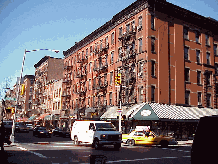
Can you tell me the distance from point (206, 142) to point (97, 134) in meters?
14.2

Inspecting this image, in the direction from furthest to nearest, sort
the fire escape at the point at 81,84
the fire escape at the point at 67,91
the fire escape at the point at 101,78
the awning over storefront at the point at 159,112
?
the fire escape at the point at 67,91
the fire escape at the point at 81,84
the fire escape at the point at 101,78
the awning over storefront at the point at 159,112

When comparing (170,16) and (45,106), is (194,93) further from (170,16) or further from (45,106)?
(45,106)

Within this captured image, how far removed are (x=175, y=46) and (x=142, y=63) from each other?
6.41 m

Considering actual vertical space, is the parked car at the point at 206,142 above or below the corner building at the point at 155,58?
below

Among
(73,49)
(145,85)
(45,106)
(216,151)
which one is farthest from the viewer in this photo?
(45,106)

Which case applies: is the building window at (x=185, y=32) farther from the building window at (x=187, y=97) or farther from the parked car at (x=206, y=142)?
the parked car at (x=206, y=142)

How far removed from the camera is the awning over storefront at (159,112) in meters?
30.2

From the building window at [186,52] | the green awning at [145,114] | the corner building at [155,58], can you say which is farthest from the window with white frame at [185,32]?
the green awning at [145,114]

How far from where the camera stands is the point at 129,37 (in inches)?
1431

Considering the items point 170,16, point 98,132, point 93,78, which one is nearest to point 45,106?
point 93,78

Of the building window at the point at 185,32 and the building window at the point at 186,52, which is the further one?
the building window at the point at 185,32

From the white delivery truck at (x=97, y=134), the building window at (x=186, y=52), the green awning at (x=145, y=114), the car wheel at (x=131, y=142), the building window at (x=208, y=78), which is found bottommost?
the car wheel at (x=131, y=142)

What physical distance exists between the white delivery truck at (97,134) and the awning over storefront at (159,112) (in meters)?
9.19

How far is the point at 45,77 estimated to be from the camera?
73.6m
